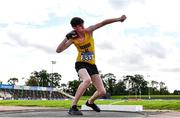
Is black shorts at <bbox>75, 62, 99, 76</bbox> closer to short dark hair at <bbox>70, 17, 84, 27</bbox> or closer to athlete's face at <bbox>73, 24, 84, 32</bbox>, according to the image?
athlete's face at <bbox>73, 24, 84, 32</bbox>

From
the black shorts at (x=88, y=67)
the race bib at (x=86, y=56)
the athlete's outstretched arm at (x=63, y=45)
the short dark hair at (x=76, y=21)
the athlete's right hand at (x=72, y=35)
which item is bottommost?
the black shorts at (x=88, y=67)

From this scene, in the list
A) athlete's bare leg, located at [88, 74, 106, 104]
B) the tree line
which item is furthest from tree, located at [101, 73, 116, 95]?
athlete's bare leg, located at [88, 74, 106, 104]

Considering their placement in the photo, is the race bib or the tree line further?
the tree line

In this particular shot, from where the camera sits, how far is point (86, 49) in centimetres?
723

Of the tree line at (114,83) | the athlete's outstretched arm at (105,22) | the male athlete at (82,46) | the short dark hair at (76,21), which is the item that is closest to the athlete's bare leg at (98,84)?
the male athlete at (82,46)

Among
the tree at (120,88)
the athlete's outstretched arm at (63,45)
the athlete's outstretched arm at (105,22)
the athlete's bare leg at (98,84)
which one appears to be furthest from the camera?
the tree at (120,88)

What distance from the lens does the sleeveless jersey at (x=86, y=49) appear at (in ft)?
23.7

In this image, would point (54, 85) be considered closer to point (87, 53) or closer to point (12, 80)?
point (12, 80)

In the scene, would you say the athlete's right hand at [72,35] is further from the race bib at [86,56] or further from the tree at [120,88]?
the tree at [120,88]

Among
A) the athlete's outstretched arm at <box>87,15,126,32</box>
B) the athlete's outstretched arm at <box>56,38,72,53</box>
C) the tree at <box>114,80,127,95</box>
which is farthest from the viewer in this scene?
the tree at <box>114,80,127,95</box>

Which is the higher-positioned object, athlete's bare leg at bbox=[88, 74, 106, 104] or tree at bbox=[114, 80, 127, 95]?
tree at bbox=[114, 80, 127, 95]

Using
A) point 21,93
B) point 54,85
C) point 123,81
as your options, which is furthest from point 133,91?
point 21,93

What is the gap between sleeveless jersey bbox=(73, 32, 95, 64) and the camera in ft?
23.7

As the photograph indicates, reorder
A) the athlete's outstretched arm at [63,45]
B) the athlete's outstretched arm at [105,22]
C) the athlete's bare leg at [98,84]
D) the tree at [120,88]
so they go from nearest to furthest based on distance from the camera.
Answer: the athlete's outstretched arm at [105,22], the athlete's outstretched arm at [63,45], the athlete's bare leg at [98,84], the tree at [120,88]
